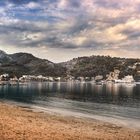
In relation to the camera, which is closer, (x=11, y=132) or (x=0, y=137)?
(x=0, y=137)

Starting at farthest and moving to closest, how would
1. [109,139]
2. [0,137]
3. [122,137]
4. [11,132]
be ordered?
[122,137]
[109,139]
[11,132]
[0,137]

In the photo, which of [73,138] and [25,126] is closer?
[73,138]

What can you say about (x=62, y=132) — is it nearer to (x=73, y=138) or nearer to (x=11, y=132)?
(x=73, y=138)

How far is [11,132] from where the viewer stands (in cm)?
3209

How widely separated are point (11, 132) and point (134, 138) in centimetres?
1384

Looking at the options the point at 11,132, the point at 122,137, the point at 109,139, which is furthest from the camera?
the point at 122,137

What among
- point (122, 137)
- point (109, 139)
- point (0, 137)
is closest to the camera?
point (0, 137)

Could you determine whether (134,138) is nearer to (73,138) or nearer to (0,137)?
(73,138)

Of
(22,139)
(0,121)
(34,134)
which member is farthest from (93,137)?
(0,121)

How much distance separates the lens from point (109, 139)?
34.4 metres

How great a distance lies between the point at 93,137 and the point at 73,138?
2.95m

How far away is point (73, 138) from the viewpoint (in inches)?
1288

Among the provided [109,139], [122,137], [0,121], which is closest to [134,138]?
[122,137]

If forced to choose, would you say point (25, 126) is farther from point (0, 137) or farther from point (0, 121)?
point (0, 137)
